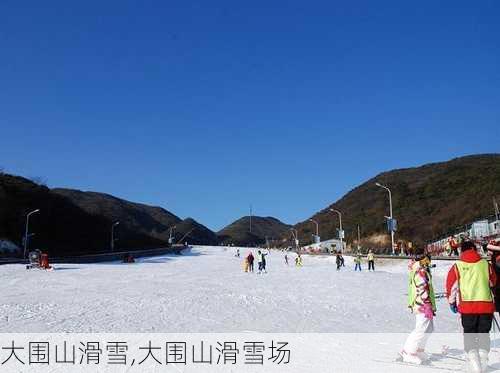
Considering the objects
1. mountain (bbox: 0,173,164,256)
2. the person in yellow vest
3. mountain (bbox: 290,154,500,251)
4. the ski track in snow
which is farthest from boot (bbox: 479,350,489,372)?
mountain (bbox: 0,173,164,256)

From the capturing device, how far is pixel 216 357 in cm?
847

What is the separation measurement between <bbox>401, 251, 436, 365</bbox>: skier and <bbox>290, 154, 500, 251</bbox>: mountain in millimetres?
63660

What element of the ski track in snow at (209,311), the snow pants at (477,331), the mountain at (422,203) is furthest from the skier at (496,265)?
the mountain at (422,203)

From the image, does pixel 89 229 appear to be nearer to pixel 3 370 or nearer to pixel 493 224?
pixel 493 224

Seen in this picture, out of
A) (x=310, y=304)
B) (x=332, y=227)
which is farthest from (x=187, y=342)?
(x=332, y=227)

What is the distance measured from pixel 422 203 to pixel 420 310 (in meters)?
119

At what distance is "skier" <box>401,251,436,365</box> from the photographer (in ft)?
26.5

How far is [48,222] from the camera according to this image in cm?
9662

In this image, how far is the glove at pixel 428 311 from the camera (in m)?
8.20

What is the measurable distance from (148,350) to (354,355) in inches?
130

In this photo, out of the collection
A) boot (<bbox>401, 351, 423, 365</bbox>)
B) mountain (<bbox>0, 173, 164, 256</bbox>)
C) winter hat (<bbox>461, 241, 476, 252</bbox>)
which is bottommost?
boot (<bbox>401, 351, 423, 365</bbox>)

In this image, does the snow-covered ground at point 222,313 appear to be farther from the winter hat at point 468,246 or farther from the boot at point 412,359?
the winter hat at point 468,246

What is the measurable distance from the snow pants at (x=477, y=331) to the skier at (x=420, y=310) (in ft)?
2.26

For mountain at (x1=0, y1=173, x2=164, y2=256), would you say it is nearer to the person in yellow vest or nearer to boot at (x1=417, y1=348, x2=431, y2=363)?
boot at (x1=417, y1=348, x2=431, y2=363)
